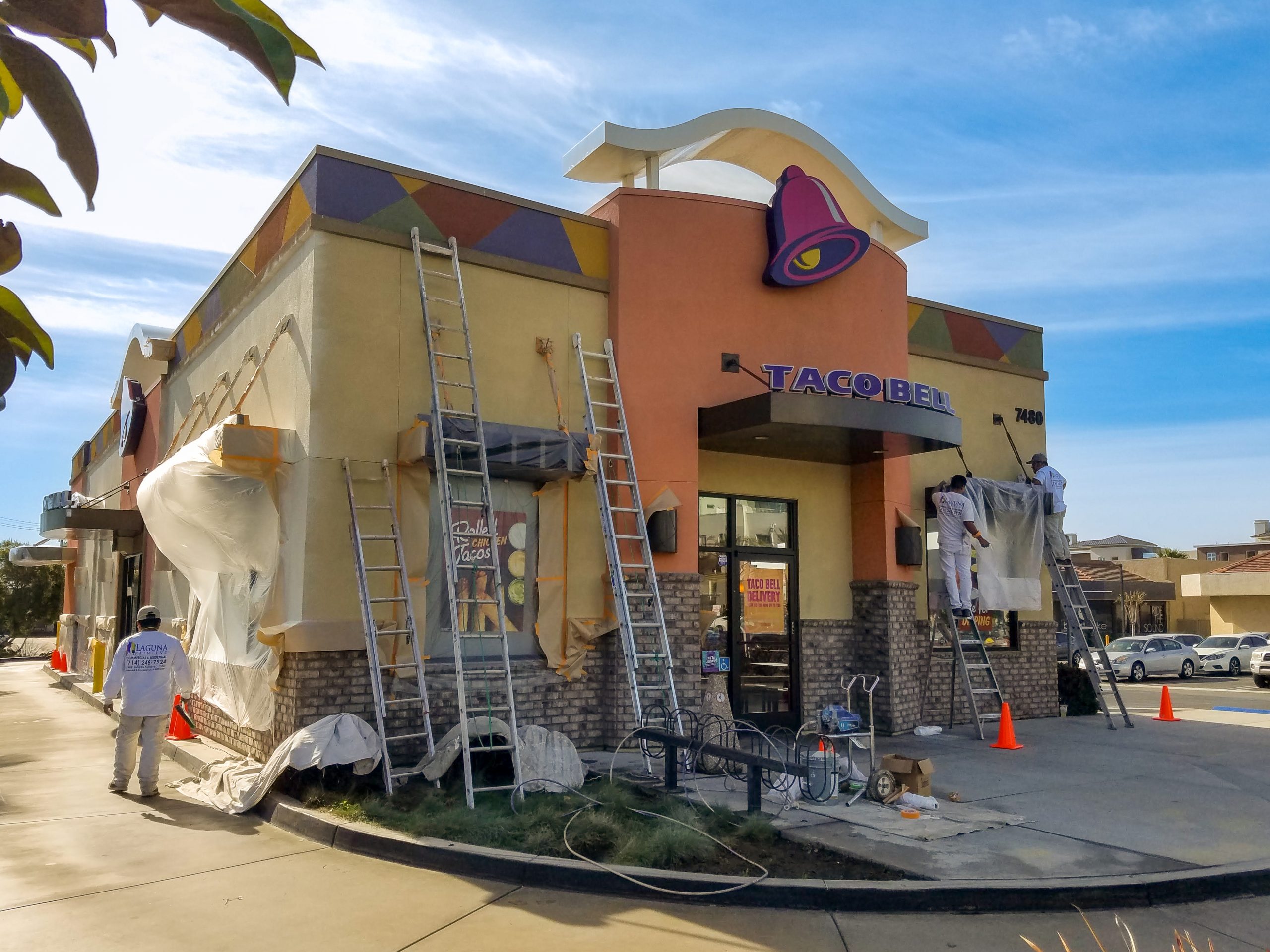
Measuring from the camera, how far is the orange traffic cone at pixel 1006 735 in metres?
12.5

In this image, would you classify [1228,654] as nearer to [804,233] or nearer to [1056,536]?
[1056,536]

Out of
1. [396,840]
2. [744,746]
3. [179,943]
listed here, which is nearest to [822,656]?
[744,746]

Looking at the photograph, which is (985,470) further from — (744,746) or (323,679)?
(323,679)

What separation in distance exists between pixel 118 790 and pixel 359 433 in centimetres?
433

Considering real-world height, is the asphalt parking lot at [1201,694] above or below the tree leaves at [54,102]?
below

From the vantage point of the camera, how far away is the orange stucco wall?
12.1 metres

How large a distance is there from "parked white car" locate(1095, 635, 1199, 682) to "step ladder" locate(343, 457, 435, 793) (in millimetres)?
29001

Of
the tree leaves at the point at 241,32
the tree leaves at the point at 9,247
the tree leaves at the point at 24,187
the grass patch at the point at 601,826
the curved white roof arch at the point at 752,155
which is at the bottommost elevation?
the grass patch at the point at 601,826

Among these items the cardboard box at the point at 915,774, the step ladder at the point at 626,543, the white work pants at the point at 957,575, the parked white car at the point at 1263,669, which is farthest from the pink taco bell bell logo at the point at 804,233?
the parked white car at the point at 1263,669

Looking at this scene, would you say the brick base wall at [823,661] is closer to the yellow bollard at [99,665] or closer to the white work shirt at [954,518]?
the white work shirt at [954,518]

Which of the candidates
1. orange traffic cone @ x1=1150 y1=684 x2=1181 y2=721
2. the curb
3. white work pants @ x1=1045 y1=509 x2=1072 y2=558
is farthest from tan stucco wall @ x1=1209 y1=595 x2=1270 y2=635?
the curb

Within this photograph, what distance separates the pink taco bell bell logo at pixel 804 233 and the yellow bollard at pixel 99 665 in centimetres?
1553

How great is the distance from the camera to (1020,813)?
8.66 m

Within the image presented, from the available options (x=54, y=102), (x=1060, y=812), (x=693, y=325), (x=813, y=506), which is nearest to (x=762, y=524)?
(x=813, y=506)
